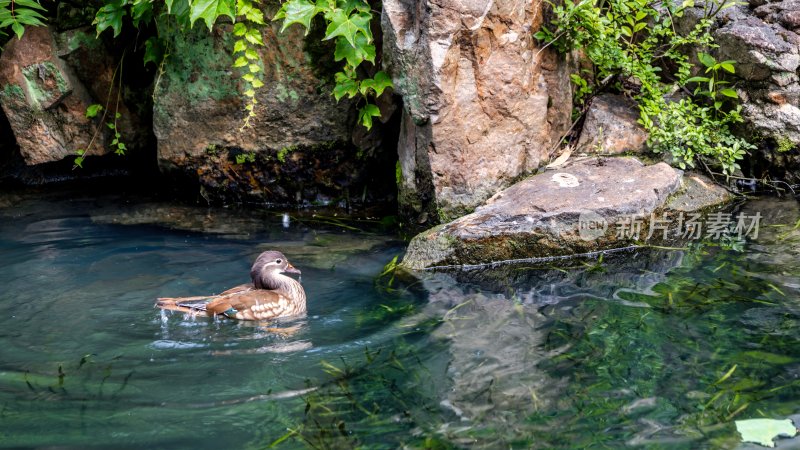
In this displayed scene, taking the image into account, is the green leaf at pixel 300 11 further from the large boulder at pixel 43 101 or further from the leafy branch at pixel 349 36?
the large boulder at pixel 43 101

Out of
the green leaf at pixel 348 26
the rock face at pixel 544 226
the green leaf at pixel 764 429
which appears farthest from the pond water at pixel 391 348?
the green leaf at pixel 348 26

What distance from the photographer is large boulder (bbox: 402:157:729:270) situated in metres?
7.06

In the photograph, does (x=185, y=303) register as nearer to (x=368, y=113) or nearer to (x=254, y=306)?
(x=254, y=306)

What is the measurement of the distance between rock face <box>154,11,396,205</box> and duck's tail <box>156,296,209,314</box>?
3.06 m

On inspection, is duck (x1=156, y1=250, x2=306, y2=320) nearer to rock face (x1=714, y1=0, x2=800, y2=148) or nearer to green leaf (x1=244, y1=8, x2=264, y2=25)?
green leaf (x1=244, y1=8, x2=264, y2=25)

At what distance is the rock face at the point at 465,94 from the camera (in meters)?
7.36

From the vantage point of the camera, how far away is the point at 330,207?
353 inches

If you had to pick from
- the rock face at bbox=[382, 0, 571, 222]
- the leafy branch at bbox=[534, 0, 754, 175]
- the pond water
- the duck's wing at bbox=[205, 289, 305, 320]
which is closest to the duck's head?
the duck's wing at bbox=[205, 289, 305, 320]

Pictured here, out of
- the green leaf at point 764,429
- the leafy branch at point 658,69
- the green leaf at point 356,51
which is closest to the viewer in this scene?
the green leaf at point 764,429

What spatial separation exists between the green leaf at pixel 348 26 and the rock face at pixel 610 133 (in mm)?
2506

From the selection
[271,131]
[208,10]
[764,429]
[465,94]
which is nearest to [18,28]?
[208,10]

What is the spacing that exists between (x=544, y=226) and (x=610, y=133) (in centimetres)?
176

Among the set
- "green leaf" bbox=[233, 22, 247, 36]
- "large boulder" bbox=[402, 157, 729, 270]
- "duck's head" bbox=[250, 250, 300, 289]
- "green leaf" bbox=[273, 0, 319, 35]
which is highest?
"green leaf" bbox=[273, 0, 319, 35]

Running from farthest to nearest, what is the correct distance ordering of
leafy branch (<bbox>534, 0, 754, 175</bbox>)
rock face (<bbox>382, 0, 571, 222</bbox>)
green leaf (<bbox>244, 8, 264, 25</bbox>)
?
green leaf (<bbox>244, 8, 264, 25</bbox>) < leafy branch (<bbox>534, 0, 754, 175</bbox>) < rock face (<bbox>382, 0, 571, 222</bbox>)
